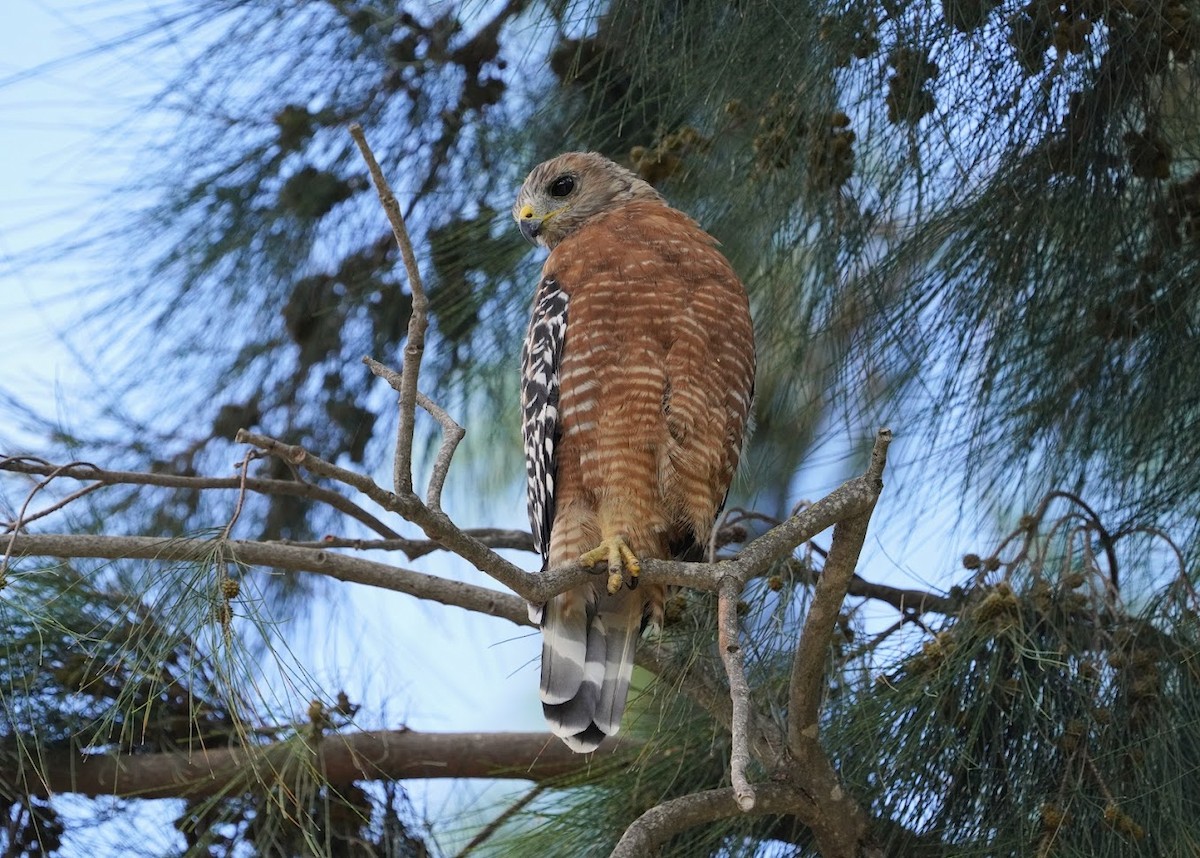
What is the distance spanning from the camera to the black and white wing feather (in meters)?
2.78

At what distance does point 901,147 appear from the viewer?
262 centimetres

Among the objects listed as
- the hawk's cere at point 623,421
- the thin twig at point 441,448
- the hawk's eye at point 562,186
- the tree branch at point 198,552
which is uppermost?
the hawk's eye at point 562,186

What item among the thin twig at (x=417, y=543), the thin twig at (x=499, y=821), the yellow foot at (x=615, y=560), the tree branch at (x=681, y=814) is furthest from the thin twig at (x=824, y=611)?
the thin twig at (x=499, y=821)

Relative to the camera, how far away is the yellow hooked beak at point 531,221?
3154 millimetres

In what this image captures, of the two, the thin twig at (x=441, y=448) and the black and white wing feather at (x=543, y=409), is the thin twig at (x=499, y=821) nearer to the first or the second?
the black and white wing feather at (x=543, y=409)

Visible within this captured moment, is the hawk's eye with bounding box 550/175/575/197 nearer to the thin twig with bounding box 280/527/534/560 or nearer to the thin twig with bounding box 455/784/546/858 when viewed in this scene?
the thin twig with bounding box 280/527/534/560

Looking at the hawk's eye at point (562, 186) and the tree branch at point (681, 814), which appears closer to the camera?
the tree branch at point (681, 814)

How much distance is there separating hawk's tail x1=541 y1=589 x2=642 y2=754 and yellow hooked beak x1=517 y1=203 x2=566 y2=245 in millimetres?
925

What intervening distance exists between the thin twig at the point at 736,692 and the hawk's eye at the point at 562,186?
1.40 meters

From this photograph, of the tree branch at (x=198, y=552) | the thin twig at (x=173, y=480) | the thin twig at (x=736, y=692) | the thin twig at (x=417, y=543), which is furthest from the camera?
the thin twig at (x=417, y=543)

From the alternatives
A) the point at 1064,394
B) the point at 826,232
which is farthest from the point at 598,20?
the point at 1064,394

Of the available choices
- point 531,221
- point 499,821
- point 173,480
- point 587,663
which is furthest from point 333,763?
point 531,221

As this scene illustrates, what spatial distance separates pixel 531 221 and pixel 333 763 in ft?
4.12

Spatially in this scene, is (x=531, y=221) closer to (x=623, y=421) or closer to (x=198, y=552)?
(x=623, y=421)
